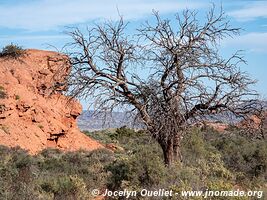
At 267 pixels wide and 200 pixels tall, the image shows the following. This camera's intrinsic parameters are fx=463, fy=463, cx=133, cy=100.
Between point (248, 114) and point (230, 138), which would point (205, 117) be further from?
point (230, 138)

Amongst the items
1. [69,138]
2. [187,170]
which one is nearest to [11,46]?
[69,138]

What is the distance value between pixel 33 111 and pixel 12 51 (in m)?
5.40

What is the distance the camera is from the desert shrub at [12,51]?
3533 centimetres

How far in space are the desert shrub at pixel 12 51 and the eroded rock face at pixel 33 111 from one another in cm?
46

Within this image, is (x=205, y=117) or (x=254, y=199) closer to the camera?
(x=254, y=199)

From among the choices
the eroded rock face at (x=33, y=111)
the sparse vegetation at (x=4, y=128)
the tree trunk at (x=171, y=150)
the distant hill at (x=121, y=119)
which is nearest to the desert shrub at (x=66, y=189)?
the distant hill at (x=121, y=119)

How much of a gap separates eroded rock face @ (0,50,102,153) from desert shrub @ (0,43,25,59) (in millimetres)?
463

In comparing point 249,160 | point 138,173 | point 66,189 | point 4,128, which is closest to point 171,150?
point 138,173

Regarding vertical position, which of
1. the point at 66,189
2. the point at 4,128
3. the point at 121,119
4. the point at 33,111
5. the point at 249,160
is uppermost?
the point at 121,119

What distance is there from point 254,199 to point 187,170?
60.9 inches

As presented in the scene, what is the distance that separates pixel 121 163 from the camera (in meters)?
12.5

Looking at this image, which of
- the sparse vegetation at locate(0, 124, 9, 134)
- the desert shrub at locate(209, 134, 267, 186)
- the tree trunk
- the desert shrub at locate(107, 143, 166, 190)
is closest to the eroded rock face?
the sparse vegetation at locate(0, 124, 9, 134)

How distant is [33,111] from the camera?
33719 millimetres

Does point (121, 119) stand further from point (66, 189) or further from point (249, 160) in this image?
point (249, 160)
